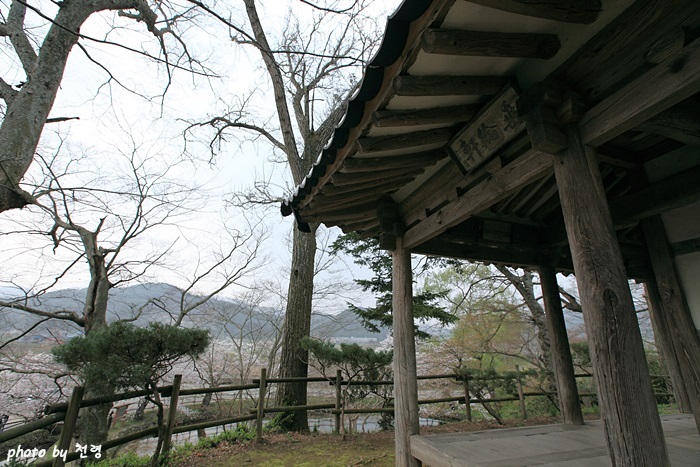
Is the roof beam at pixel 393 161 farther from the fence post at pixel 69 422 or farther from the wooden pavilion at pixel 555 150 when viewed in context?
the fence post at pixel 69 422

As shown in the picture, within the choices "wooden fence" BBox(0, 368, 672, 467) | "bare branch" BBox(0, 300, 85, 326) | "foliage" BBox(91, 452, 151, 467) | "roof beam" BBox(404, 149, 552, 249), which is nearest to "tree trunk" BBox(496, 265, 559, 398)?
"wooden fence" BBox(0, 368, 672, 467)

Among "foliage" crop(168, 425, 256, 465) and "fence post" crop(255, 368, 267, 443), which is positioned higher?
"fence post" crop(255, 368, 267, 443)

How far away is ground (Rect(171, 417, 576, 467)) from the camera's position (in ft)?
13.8

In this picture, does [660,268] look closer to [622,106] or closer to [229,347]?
[622,106]

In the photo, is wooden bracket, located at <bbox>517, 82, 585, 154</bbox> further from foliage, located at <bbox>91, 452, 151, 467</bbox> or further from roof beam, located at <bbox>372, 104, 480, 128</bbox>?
foliage, located at <bbox>91, 452, 151, 467</bbox>

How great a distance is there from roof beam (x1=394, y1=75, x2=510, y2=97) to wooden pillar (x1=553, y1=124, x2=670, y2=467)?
69 cm

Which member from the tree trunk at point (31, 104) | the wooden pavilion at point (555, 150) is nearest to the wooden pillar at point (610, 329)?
the wooden pavilion at point (555, 150)

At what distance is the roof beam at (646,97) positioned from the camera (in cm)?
120

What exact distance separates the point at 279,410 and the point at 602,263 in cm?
569

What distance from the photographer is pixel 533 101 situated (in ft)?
5.55

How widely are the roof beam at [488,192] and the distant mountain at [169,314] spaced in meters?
4.80

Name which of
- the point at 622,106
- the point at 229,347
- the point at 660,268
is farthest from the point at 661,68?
the point at 229,347

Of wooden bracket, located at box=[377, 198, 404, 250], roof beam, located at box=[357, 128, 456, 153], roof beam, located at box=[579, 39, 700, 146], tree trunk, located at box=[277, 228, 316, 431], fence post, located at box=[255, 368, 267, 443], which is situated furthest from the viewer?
tree trunk, located at box=[277, 228, 316, 431]

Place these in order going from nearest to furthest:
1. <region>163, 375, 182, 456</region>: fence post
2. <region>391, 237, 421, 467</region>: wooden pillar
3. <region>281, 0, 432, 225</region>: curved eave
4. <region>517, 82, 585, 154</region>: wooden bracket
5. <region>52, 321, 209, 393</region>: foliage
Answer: <region>281, 0, 432, 225</region>: curved eave → <region>517, 82, 585, 154</region>: wooden bracket → <region>391, 237, 421, 467</region>: wooden pillar → <region>52, 321, 209, 393</region>: foliage → <region>163, 375, 182, 456</region>: fence post
